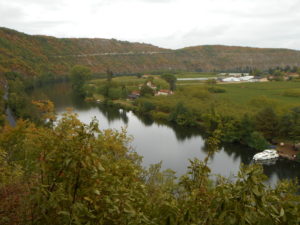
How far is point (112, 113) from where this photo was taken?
3353 cm

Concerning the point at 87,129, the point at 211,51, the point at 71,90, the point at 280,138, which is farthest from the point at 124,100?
the point at 211,51

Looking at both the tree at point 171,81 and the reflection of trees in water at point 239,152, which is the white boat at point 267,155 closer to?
the reflection of trees in water at point 239,152

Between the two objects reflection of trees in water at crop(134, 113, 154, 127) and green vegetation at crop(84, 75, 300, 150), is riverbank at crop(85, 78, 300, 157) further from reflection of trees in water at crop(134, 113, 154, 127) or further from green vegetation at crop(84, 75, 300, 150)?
reflection of trees in water at crop(134, 113, 154, 127)

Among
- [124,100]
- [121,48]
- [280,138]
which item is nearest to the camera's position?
[280,138]

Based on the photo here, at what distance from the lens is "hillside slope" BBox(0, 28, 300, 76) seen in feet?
213

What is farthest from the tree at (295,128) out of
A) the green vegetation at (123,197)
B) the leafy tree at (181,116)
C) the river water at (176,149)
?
the green vegetation at (123,197)

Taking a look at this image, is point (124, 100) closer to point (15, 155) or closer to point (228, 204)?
point (15, 155)

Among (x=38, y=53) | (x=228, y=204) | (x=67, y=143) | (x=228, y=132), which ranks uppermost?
(x=38, y=53)

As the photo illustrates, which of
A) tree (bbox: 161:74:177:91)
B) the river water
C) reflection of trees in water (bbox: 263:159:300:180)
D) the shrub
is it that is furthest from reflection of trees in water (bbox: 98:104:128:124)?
the shrub

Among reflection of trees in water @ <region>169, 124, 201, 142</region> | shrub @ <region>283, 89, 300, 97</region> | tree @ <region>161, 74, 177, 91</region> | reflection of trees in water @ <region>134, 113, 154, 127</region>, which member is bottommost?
reflection of trees in water @ <region>169, 124, 201, 142</region>

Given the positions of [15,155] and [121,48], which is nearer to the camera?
[15,155]

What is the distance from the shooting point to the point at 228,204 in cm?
203

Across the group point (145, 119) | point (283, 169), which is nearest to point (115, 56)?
point (145, 119)

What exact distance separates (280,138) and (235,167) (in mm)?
6686
